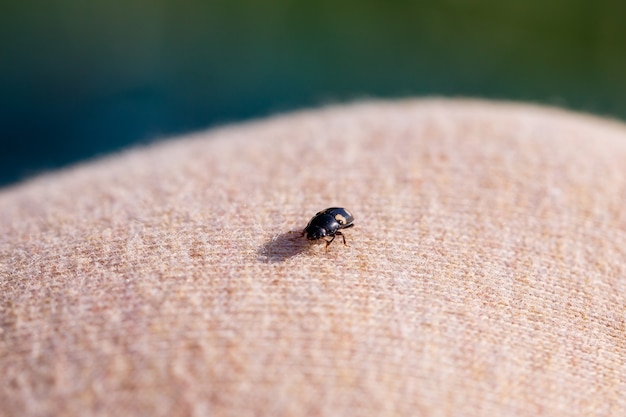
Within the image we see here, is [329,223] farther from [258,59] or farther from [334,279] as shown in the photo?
[258,59]

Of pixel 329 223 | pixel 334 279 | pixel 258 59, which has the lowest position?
pixel 334 279

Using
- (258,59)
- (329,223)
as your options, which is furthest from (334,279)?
(258,59)

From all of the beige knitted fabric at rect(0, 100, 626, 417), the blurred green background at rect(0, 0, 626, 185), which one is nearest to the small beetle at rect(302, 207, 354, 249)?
the beige knitted fabric at rect(0, 100, 626, 417)

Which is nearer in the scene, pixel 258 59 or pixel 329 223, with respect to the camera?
pixel 329 223

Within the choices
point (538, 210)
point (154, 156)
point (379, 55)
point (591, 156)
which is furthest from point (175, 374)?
point (379, 55)

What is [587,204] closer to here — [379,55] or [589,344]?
[589,344]
